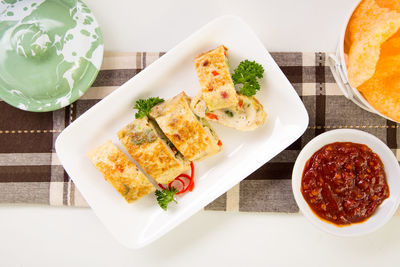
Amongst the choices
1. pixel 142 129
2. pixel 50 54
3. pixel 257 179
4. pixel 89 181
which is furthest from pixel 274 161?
pixel 50 54

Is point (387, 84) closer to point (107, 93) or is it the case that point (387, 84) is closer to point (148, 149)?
point (148, 149)

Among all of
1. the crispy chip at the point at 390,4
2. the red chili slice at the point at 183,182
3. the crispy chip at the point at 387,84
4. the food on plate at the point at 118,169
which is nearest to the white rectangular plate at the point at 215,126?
the red chili slice at the point at 183,182

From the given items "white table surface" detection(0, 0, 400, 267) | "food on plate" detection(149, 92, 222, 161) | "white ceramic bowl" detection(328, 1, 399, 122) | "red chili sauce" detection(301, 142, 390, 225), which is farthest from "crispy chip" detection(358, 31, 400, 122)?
"food on plate" detection(149, 92, 222, 161)

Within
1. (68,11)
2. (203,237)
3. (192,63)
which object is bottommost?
(203,237)

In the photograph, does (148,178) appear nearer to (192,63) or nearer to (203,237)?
(203,237)

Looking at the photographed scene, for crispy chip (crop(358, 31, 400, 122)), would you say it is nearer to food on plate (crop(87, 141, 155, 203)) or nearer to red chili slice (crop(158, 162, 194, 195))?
red chili slice (crop(158, 162, 194, 195))
